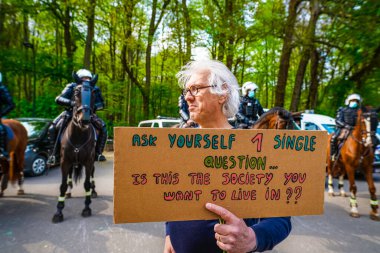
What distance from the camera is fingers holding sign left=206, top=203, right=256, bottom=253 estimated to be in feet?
3.92

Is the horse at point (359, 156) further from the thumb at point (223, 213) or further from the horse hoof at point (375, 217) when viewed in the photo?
the thumb at point (223, 213)

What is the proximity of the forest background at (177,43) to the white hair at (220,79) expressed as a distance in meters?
6.24

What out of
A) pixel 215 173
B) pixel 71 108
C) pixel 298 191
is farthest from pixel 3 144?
pixel 298 191

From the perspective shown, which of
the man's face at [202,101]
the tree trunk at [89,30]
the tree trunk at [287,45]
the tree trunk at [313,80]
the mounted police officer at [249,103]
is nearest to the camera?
the man's face at [202,101]

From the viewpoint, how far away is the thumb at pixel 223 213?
48.5 inches

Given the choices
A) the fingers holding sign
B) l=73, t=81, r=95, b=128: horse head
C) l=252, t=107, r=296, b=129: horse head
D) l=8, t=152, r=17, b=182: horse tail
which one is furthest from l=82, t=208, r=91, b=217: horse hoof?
the fingers holding sign

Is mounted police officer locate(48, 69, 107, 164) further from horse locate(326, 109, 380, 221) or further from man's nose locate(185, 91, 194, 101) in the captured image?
horse locate(326, 109, 380, 221)

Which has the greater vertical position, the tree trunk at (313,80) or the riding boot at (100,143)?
the tree trunk at (313,80)

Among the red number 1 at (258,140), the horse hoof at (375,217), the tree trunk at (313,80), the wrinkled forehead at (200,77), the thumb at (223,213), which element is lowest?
the horse hoof at (375,217)

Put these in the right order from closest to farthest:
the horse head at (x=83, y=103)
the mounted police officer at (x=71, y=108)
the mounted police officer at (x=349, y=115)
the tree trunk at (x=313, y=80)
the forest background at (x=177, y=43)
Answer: the horse head at (x=83, y=103) < the mounted police officer at (x=71, y=108) < the mounted police officer at (x=349, y=115) < the forest background at (x=177, y=43) < the tree trunk at (x=313, y=80)

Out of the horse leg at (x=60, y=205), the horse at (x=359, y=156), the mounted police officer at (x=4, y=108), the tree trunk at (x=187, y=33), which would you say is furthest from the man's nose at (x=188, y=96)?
the tree trunk at (x=187, y=33)

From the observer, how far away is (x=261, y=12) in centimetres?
1412

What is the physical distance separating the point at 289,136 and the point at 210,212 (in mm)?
554

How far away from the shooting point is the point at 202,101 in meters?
1.64
